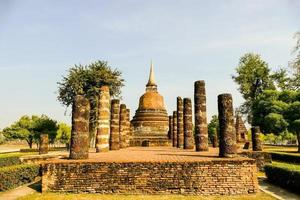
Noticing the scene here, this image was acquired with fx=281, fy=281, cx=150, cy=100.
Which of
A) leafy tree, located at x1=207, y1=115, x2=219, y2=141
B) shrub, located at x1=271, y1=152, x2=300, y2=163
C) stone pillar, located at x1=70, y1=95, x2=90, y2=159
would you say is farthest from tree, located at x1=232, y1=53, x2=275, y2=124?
stone pillar, located at x1=70, y1=95, x2=90, y2=159

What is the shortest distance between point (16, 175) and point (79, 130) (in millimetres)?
3797

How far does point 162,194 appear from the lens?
9.42m

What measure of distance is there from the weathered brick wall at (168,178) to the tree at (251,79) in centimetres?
3969

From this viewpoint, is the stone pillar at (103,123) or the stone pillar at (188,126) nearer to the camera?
the stone pillar at (103,123)

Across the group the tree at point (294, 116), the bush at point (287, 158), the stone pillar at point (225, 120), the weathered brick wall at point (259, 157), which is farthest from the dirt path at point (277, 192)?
the tree at point (294, 116)

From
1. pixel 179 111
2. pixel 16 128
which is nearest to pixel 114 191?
pixel 179 111

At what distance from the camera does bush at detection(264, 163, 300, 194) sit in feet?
34.1

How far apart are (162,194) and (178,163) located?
116 cm

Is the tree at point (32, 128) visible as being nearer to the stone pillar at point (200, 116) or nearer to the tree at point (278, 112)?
the tree at point (278, 112)

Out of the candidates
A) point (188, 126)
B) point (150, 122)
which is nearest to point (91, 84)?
point (150, 122)

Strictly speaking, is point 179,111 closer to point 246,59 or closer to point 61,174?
point 61,174

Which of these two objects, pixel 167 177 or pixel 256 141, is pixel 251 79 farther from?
pixel 167 177

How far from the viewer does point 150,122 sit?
3797 centimetres

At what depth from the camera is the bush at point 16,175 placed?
1173cm
